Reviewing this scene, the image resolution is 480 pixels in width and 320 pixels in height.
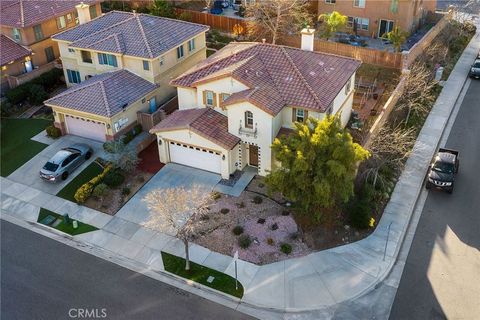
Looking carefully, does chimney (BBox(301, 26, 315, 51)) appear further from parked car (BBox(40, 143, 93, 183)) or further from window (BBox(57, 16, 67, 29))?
window (BBox(57, 16, 67, 29))

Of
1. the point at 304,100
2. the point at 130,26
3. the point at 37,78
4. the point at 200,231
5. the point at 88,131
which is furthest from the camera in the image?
the point at 37,78

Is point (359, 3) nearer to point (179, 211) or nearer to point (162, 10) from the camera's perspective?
point (162, 10)

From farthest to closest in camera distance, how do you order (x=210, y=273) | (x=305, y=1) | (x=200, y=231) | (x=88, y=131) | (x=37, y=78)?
(x=305, y=1) → (x=37, y=78) → (x=88, y=131) → (x=200, y=231) → (x=210, y=273)

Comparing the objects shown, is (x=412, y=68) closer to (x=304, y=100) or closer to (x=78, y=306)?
(x=304, y=100)

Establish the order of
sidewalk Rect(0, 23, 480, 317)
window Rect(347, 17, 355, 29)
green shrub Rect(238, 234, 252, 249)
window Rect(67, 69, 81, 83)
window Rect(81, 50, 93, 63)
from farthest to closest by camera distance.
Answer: window Rect(347, 17, 355, 29), window Rect(67, 69, 81, 83), window Rect(81, 50, 93, 63), green shrub Rect(238, 234, 252, 249), sidewalk Rect(0, 23, 480, 317)

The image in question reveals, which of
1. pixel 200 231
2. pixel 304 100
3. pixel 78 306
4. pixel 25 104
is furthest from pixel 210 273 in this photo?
pixel 25 104

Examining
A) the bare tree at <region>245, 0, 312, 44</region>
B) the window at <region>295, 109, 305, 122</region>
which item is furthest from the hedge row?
the bare tree at <region>245, 0, 312, 44</region>

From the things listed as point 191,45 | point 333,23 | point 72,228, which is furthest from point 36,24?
point 333,23
